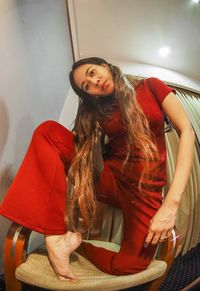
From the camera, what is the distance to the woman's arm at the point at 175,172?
19.1 inches

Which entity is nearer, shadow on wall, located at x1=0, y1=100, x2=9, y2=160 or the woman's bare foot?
the woman's bare foot

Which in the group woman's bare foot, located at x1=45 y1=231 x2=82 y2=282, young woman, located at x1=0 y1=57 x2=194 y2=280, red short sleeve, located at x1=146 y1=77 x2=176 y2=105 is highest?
red short sleeve, located at x1=146 y1=77 x2=176 y2=105

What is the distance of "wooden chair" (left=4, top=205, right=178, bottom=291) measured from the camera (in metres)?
0.47

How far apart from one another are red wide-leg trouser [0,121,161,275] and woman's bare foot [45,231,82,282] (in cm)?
1

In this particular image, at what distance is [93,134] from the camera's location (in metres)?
0.57

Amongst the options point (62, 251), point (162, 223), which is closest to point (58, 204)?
point (62, 251)

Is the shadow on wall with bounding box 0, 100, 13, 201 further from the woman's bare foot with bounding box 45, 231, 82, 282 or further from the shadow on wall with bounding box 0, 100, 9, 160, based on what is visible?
the woman's bare foot with bounding box 45, 231, 82, 282

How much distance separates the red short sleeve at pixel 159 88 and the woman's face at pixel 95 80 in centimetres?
8

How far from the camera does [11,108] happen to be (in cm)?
61

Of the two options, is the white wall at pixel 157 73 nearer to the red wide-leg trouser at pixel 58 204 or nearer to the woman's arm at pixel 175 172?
the woman's arm at pixel 175 172

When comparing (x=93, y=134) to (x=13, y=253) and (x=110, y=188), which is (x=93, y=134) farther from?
(x=13, y=253)

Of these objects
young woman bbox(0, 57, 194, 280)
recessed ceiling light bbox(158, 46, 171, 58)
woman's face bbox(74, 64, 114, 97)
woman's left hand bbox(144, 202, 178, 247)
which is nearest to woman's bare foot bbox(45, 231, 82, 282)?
young woman bbox(0, 57, 194, 280)

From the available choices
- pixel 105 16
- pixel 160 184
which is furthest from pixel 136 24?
pixel 160 184

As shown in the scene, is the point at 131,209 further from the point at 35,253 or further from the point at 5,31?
the point at 5,31
